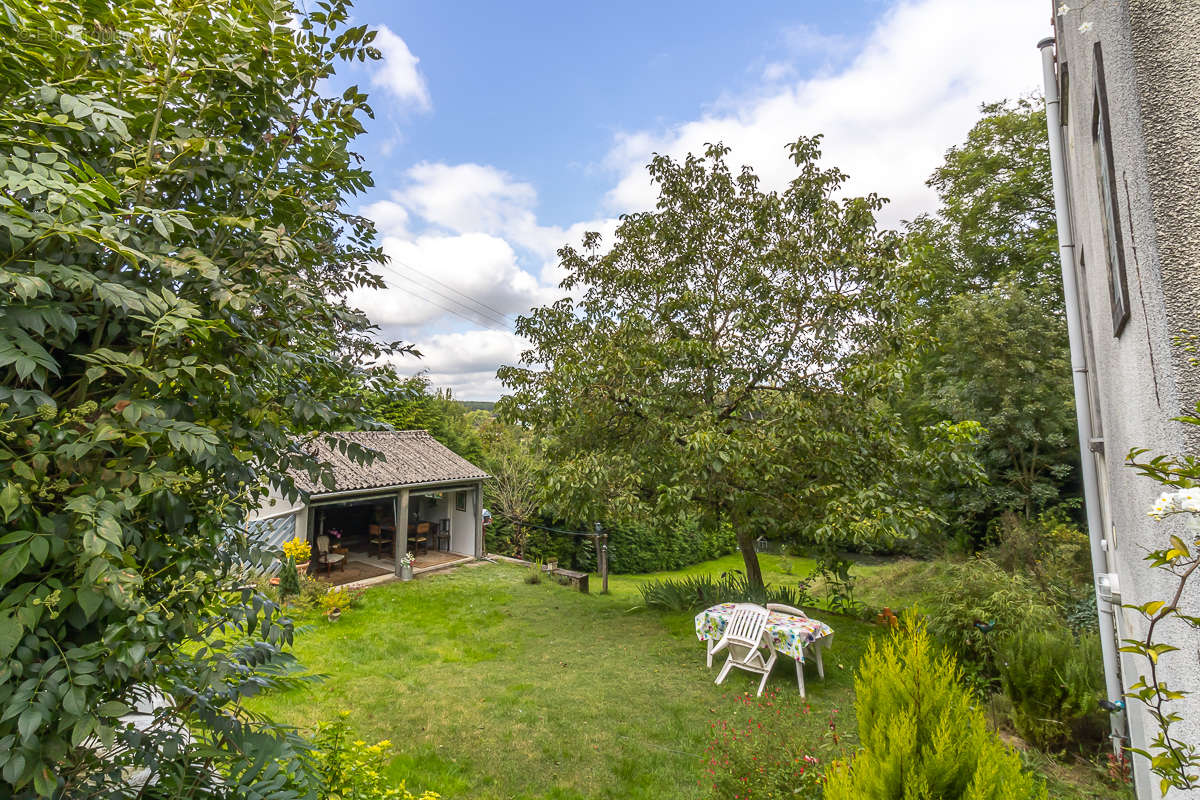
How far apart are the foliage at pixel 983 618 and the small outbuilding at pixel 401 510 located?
10.7 metres

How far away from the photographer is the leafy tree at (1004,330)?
10.9 metres

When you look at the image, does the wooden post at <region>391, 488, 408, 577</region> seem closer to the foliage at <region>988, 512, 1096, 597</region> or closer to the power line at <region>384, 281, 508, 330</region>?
the power line at <region>384, 281, 508, 330</region>

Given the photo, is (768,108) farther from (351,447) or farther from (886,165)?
(351,447)

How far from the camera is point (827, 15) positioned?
20.7ft

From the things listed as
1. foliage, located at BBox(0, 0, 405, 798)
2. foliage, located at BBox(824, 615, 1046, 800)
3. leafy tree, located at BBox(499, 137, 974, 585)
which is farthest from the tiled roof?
foliage, located at BBox(824, 615, 1046, 800)

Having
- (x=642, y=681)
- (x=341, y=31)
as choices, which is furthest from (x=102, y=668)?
(x=642, y=681)

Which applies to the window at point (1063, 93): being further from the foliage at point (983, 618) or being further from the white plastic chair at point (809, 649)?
the white plastic chair at point (809, 649)

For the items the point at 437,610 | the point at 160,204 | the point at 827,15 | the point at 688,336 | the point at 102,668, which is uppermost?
the point at 827,15

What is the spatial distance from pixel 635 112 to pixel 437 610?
9.71m

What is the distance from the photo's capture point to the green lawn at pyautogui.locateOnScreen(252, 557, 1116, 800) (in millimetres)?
4188

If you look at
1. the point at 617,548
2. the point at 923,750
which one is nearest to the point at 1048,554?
the point at 923,750

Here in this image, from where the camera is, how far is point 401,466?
13352 mm

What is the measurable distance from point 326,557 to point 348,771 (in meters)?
10.6

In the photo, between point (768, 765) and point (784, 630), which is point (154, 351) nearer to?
point (768, 765)
